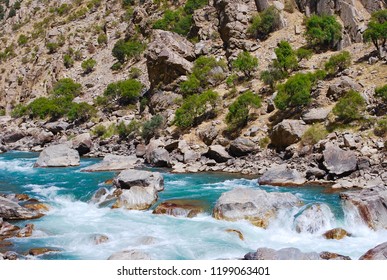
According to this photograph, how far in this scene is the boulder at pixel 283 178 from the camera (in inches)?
938

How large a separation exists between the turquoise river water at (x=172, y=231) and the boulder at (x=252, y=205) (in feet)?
1.23

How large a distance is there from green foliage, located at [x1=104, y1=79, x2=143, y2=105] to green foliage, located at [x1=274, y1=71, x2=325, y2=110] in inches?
798

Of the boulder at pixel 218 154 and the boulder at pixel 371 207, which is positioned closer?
the boulder at pixel 371 207

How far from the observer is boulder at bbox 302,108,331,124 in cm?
2962

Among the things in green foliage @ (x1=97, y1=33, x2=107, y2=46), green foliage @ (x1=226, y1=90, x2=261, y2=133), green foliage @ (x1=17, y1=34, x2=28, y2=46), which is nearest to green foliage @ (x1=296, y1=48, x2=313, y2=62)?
green foliage @ (x1=226, y1=90, x2=261, y2=133)

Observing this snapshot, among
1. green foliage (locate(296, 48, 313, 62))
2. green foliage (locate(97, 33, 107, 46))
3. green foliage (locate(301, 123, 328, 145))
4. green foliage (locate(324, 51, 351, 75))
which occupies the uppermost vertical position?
Result: green foliage (locate(97, 33, 107, 46))

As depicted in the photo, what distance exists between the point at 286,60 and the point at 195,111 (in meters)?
9.80

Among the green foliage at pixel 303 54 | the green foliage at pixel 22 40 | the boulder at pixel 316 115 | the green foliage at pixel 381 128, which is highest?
the green foliage at pixel 22 40

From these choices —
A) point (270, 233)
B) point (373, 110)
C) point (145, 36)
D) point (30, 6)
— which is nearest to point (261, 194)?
point (270, 233)

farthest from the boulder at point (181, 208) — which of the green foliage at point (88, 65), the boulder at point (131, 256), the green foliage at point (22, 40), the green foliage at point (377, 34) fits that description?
the green foliage at point (22, 40)

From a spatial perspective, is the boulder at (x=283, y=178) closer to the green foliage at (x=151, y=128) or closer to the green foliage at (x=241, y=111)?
the green foliage at (x=241, y=111)

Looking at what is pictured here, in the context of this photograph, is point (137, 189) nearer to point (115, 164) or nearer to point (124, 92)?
point (115, 164)

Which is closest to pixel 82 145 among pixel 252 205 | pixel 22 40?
pixel 252 205

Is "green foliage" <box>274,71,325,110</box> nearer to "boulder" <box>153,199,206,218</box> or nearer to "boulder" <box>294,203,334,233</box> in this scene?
"boulder" <box>153,199,206,218</box>
